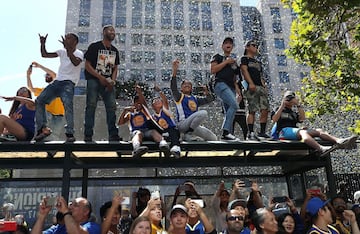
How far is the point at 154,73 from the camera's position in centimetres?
4628

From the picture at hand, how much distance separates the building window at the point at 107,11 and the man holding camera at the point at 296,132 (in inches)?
1787

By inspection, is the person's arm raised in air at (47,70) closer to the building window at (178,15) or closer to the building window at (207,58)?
the building window at (207,58)

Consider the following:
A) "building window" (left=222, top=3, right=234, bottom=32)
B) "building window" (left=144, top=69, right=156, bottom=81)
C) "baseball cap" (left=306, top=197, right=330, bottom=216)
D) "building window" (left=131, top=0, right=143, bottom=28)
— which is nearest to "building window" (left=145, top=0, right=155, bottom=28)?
"building window" (left=131, top=0, right=143, bottom=28)

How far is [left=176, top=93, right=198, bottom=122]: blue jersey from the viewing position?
6535 mm

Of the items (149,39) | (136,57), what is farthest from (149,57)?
(149,39)

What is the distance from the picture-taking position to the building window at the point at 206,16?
5012 cm

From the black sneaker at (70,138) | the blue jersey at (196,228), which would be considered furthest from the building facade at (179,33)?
the blue jersey at (196,228)

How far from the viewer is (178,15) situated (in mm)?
50438

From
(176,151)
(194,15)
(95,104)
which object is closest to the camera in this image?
(176,151)

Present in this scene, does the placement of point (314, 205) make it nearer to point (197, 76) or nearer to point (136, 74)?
point (197, 76)

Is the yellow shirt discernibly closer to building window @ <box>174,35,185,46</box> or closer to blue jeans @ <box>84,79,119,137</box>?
blue jeans @ <box>84,79,119,137</box>

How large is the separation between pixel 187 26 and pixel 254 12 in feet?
38.3

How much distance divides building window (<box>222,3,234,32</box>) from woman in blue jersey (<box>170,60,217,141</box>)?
4506cm

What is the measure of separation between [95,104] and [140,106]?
0.74 m
